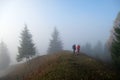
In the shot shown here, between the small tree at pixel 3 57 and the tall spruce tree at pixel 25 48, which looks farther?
the small tree at pixel 3 57

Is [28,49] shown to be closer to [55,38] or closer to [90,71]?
[55,38]

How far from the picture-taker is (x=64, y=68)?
24328mm

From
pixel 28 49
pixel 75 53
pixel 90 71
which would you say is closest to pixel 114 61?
pixel 75 53

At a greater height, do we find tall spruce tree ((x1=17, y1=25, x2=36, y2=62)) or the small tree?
tall spruce tree ((x1=17, y1=25, x2=36, y2=62))

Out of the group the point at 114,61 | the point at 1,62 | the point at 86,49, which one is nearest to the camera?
the point at 114,61

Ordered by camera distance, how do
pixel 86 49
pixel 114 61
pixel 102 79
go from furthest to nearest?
pixel 86 49, pixel 114 61, pixel 102 79

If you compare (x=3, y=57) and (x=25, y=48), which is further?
(x=3, y=57)

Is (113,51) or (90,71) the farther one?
(113,51)

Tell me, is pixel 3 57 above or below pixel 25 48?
below

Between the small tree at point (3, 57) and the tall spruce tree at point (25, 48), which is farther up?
the tall spruce tree at point (25, 48)

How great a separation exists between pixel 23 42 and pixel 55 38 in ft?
68.7

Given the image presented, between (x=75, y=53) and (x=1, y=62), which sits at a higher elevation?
(x=75, y=53)

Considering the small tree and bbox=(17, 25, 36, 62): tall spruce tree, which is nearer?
bbox=(17, 25, 36, 62): tall spruce tree

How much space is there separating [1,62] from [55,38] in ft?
67.3
